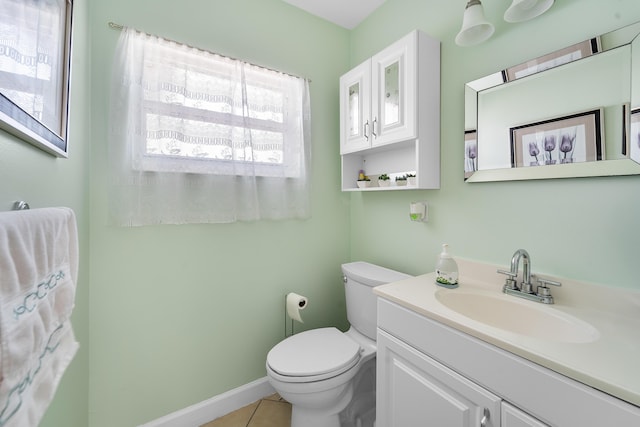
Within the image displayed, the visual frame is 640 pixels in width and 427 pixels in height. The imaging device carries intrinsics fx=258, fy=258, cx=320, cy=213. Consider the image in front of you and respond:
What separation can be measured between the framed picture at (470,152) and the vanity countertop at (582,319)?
18.5 inches

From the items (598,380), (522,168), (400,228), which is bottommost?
(598,380)

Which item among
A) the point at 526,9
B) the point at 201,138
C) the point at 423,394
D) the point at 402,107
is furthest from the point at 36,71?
the point at 526,9

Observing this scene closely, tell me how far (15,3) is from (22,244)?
511 mm

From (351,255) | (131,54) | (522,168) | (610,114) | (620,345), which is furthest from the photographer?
(351,255)

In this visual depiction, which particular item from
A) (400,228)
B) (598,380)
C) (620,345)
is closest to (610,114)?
(620,345)

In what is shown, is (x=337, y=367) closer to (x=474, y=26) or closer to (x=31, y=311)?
(x=31, y=311)

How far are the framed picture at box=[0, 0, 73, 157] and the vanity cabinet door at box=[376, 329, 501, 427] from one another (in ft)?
4.23

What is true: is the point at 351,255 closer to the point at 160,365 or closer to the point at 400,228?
the point at 400,228

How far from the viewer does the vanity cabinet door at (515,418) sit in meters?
0.67

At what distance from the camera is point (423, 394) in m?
0.93

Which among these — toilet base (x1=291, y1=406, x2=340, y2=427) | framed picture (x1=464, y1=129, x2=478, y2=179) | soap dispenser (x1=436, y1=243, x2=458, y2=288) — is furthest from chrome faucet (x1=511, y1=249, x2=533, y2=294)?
toilet base (x1=291, y1=406, x2=340, y2=427)

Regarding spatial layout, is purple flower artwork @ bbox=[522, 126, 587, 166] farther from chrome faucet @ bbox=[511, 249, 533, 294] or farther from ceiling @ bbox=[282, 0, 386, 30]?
ceiling @ bbox=[282, 0, 386, 30]

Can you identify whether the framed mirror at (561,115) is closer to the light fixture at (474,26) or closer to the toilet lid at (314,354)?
the light fixture at (474,26)

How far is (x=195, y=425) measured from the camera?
1.45 metres
